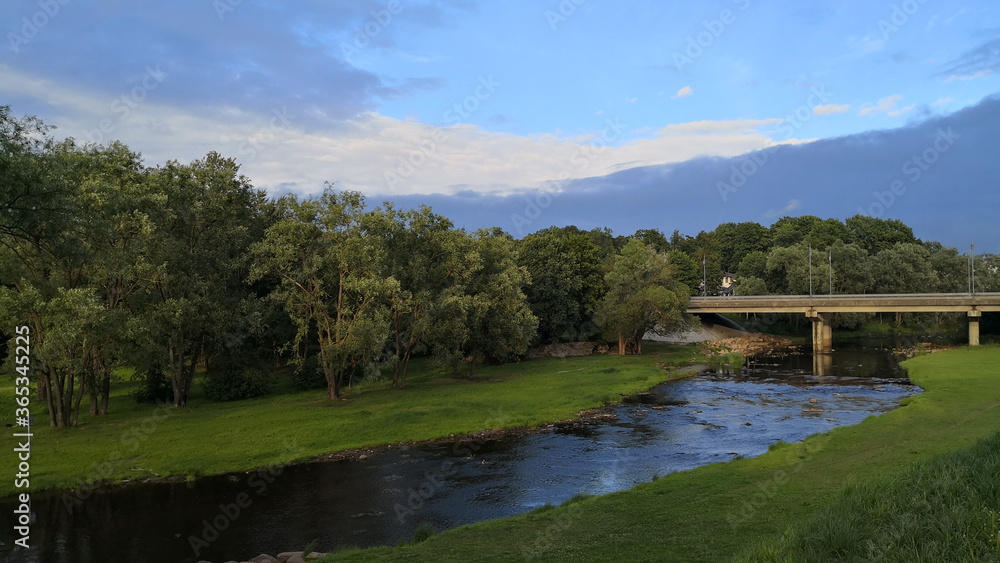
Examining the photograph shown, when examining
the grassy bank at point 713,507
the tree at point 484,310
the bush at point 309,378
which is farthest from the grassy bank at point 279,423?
the grassy bank at point 713,507

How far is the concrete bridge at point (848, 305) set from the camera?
83.9 m

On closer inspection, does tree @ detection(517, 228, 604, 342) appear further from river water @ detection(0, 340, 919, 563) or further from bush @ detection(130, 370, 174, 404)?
bush @ detection(130, 370, 174, 404)

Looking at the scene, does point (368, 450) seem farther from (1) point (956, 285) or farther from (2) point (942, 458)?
(1) point (956, 285)

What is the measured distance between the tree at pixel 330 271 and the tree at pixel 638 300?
41.2 meters

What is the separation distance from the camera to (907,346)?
90.1 meters

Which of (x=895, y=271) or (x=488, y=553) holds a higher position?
(x=895, y=271)

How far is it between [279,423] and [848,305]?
81504 millimetres

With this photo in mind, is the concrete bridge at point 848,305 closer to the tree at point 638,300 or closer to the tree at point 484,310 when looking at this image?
the tree at point 638,300

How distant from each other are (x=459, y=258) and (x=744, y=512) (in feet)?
140

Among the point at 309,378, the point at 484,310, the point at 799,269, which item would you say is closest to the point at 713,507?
the point at 484,310

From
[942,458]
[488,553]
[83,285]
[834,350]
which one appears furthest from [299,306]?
[834,350]

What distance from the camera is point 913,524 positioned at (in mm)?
10375

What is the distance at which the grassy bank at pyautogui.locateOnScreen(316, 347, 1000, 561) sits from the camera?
1766 cm

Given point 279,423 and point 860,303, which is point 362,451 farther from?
point 860,303
